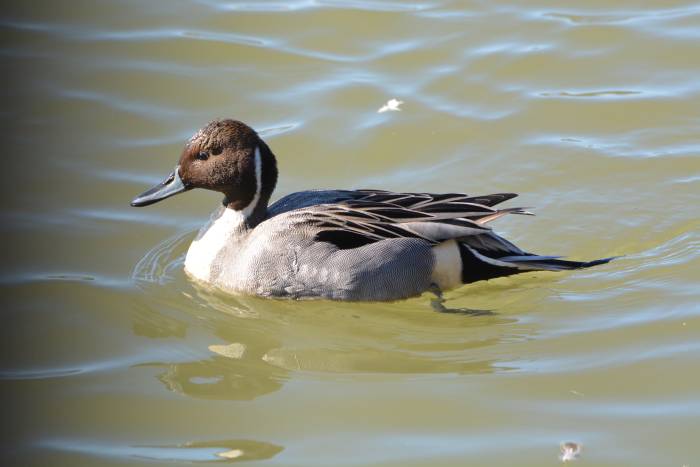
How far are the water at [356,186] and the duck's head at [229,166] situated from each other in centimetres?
64

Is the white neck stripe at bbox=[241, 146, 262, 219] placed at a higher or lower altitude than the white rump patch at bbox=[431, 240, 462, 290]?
higher

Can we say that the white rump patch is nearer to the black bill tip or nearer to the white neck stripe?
the white neck stripe

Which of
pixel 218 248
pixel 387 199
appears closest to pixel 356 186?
pixel 387 199

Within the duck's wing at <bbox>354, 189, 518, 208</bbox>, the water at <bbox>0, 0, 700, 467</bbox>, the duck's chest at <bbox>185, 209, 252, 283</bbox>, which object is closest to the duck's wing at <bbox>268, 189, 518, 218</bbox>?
the duck's wing at <bbox>354, 189, 518, 208</bbox>

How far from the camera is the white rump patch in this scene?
23.3 feet

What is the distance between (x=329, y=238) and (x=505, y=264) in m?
1.12

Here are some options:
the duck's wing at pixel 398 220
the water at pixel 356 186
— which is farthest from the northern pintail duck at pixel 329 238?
the water at pixel 356 186

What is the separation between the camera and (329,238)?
273 inches

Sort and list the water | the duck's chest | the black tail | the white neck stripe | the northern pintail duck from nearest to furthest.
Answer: the water
the northern pintail duck
the black tail
the duck's chest
the white neck stripe

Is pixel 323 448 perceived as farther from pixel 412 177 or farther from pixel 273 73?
pixel 273 73

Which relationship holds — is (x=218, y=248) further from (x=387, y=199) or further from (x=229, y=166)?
(x=387, y=199)

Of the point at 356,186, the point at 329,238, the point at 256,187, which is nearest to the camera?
the point at 329,238

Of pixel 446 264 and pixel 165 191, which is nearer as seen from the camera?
pixel 446 264

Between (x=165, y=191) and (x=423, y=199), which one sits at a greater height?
(x=165, y=191)
